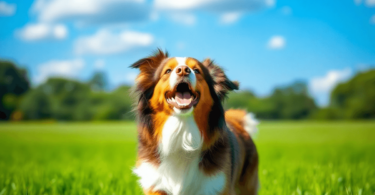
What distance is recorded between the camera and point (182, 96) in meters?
3.47

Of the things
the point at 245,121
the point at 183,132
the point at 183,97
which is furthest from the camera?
the point at 245,121

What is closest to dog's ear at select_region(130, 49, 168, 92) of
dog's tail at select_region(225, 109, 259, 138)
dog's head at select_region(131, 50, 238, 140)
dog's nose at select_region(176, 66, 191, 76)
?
dog's head at select_region(131, 50, 238, 140)

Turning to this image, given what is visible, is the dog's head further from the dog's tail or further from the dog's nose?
the dog's tail

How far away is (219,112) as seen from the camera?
12.0ft

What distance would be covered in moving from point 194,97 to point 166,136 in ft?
1.82

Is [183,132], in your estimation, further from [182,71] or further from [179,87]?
[182,71]

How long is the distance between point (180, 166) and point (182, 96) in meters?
0.83

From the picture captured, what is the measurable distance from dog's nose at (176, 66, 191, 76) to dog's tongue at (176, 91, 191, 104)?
268 mm

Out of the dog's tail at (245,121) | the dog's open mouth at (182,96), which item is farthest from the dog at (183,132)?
the dog's tail at (245,121)

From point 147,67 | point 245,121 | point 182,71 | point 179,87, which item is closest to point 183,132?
point 179,87

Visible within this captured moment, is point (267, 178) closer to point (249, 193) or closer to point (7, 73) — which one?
point (249, 193)

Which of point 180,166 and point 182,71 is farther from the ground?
point 182,71

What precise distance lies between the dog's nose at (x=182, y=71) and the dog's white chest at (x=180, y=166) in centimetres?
51

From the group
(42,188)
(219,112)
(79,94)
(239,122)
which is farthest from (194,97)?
(79,94)
